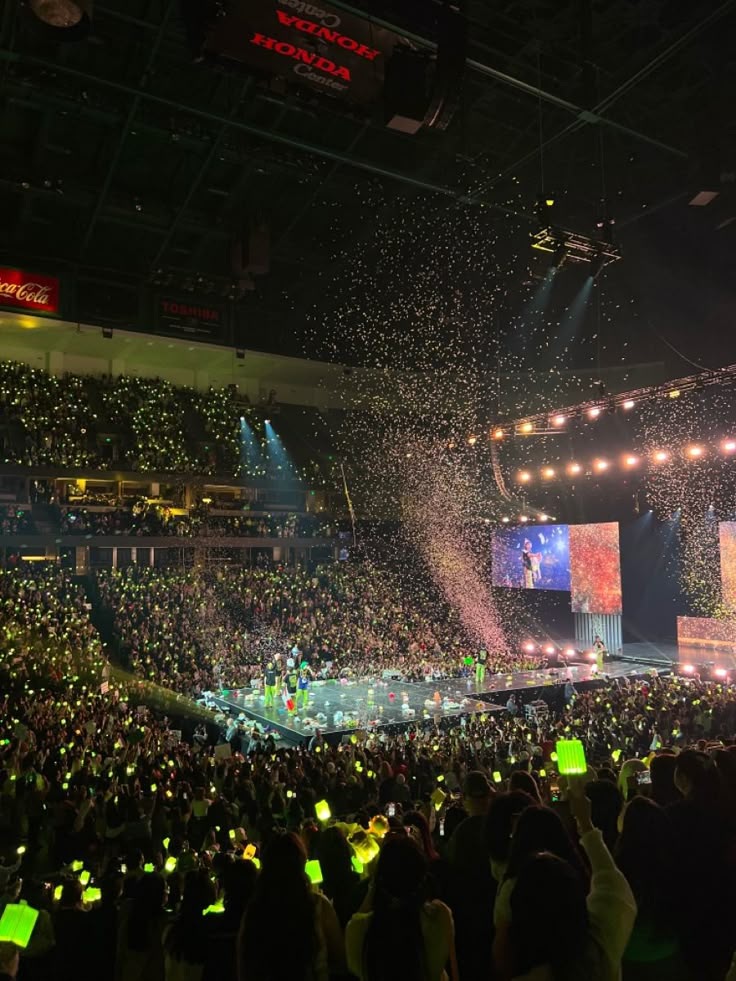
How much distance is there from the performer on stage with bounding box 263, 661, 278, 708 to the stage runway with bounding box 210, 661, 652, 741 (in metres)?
0.16

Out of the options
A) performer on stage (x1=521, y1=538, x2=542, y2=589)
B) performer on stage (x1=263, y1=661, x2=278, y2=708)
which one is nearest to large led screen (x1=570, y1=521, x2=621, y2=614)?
performer on stage (x1=521, y1=538, x2=542, y2=589)

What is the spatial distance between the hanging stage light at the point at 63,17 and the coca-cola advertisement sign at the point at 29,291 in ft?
48.7

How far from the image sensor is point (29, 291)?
19578 mm

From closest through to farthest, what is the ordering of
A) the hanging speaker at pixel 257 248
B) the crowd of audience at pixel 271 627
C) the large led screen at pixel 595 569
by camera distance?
the hanging speaker at pixel 257 248
the crowd of audience at pixel 271 627
the large led screen at pixel 595 569

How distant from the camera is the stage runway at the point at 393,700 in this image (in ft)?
46.4

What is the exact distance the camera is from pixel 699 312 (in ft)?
47.1

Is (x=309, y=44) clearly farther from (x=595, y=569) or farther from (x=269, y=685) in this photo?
(x=595, y=569)

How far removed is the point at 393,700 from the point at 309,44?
1338 cm

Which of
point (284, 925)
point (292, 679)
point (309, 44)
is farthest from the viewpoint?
point (292, 679)

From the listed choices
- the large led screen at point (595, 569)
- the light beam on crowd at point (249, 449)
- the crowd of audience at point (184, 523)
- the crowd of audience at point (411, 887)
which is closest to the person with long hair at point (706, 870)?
the crowd of audience at point (411, 887)

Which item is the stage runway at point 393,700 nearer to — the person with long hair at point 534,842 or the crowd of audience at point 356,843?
the crowd of audience at point 356,843

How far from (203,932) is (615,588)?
22355 millimetres

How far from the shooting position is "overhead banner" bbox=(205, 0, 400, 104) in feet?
22.0

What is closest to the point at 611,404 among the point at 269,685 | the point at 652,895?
the point at 269,685
